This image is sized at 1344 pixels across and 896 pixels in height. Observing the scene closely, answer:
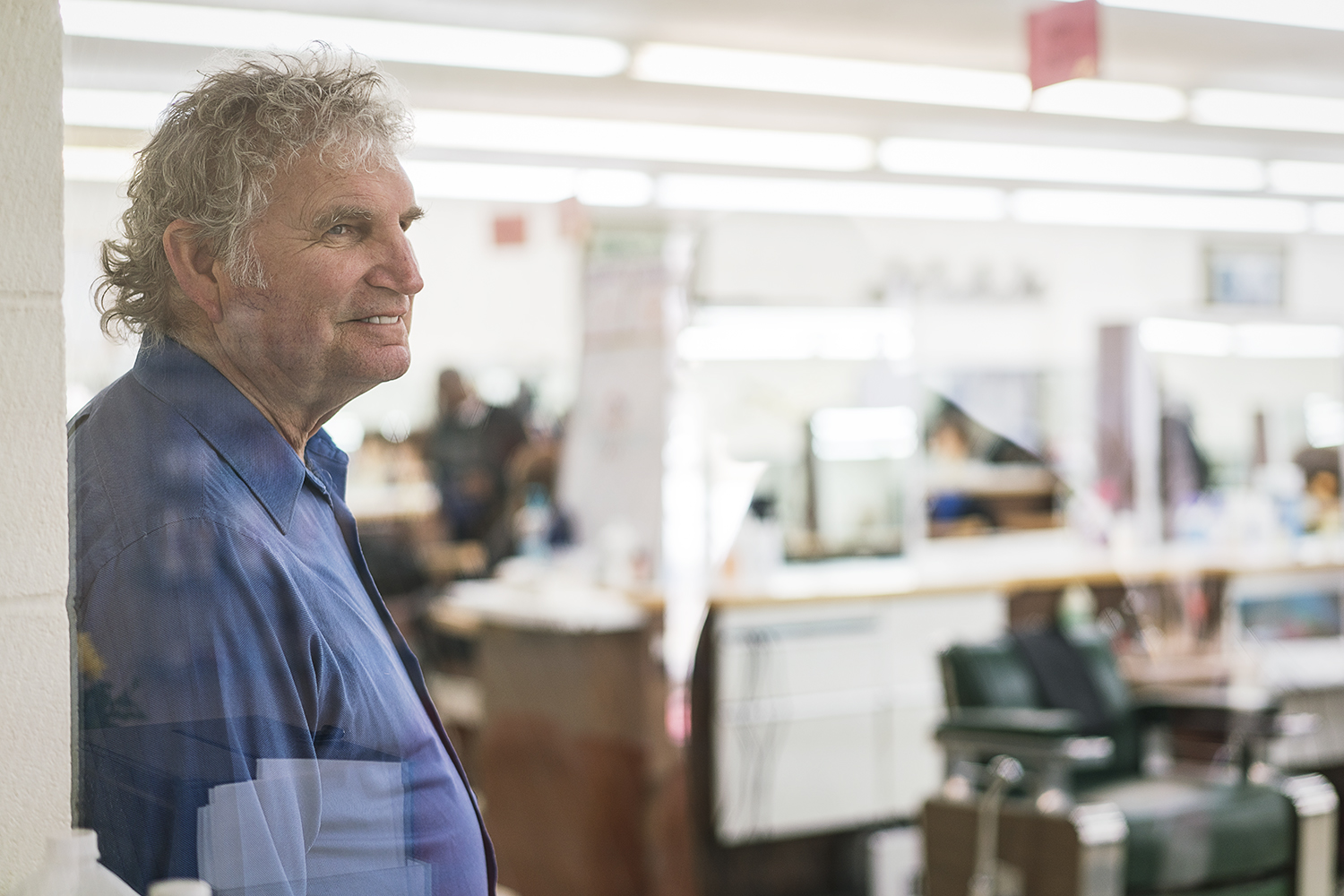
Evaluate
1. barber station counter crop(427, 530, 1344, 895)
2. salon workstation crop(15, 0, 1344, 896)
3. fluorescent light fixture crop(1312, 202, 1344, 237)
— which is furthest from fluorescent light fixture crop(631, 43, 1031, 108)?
barber station counter crop(427, 530, 1344, 895)

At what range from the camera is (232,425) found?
3.06ft

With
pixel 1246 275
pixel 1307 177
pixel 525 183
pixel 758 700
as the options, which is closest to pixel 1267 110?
pixel 1307 177

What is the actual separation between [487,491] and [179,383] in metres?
3.32

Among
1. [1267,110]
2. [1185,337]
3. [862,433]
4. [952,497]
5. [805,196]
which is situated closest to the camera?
[1267,110]

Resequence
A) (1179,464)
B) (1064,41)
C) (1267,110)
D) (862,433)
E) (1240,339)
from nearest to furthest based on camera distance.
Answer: (1064,41), (1267,110), (1240,339), (862,433), (1179,464)

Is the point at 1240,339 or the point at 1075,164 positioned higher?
Answer: the point at 1075,164

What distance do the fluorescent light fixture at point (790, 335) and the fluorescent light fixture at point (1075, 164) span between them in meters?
0.73

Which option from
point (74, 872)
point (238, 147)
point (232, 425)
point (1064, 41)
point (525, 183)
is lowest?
point (74, 872)

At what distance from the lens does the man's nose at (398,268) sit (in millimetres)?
911

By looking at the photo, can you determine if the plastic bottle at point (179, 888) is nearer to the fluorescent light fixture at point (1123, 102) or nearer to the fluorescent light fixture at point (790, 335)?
the fluorescent light fixture at point (1123, 102)

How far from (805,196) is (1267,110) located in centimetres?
320

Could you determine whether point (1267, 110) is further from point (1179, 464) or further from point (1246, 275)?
point (1179, 464)

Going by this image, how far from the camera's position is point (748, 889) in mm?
3729

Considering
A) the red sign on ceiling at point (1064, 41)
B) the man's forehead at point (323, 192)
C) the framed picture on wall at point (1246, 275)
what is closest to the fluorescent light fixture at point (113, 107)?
the man's forehead at point (323, 192)
